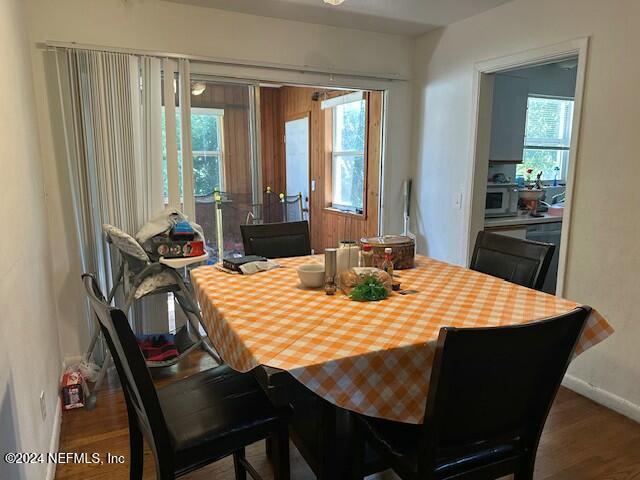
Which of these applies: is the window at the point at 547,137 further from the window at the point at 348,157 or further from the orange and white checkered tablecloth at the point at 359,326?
the orange and white checkered tablecloth at the point at 359,326

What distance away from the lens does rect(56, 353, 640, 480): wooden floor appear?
76.9 inches

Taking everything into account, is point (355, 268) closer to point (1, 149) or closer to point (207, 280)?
point (207, 280)

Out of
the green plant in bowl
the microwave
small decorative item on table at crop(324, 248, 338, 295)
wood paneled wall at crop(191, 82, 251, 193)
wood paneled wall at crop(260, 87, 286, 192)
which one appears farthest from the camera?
wood paneled wall at crop(260, 87, 286, 192)

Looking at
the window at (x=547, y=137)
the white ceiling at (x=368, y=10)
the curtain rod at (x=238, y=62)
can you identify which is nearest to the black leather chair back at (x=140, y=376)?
the curtain rod at (x=238, y=62)

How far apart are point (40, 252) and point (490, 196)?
3.32 meters

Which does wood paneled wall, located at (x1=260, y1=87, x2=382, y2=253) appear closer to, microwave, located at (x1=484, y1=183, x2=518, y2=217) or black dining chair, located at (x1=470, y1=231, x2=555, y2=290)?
microwave, located at (x1=484, y1=183, x2=518, y2=217)

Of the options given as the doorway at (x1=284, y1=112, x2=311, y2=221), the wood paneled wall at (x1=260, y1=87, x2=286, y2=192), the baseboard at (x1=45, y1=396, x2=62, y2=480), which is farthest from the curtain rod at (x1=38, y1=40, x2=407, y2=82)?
the wood paneled wall at (x1=260, y1=87, x2=286, y2=192)

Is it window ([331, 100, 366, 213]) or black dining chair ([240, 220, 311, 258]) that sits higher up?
window ([331, 100, 366, 213])

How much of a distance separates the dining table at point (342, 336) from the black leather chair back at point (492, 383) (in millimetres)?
163

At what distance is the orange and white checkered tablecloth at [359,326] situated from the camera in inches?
48.4

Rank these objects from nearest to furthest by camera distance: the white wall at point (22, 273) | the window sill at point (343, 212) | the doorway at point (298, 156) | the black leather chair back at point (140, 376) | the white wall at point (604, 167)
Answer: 1. the black leather chair back at point (140, 376)
2. the white wall at point (22, 273)
3. the white wall at point (604, 167)
4. the window sill at point (343, 212)
5. the doorway at point (298, 156)

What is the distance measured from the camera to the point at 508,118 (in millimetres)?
3756

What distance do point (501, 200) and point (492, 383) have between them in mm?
3047

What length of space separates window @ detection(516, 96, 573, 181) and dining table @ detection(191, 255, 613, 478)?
11.6 ft
